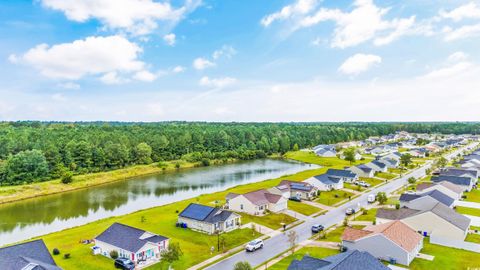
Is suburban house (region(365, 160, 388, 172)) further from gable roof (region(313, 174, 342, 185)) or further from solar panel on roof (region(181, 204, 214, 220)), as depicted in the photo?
solar panel on roof (region(181, 204, 214, 220))

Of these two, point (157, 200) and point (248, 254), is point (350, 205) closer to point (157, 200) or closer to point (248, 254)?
point (248, 254)

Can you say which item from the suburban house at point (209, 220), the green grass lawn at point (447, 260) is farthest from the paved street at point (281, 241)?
the green grass lawn at point (447, 260)

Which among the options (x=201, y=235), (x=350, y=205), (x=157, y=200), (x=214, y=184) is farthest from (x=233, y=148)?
(x=201, y=235)

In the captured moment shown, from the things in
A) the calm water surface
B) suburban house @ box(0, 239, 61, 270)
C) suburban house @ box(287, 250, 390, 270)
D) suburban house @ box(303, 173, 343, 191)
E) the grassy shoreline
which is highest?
suburban house @ box(0, 239, 61, 270)

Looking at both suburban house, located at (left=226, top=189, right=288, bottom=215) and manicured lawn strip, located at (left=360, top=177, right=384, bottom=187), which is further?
manicured lawn strip, located at (left=360, top=177, right=384, bottom=187)

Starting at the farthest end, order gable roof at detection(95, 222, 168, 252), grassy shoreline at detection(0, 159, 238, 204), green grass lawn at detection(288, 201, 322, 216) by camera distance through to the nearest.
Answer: grassy shoreline at detection(0, 159, 238, 204) → green grass lawn at detection(288, 201, 322, 216) → gable roof at detection(95, 222, 168, 252)

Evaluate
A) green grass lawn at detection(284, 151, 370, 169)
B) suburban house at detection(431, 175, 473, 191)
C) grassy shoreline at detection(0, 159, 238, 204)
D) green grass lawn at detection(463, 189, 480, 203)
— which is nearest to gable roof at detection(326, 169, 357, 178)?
suburban house at detection(431, 175, 473, 191)

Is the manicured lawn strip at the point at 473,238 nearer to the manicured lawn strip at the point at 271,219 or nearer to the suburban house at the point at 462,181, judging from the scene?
the manicured lawn strip at the point at 271,219
